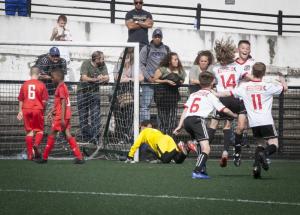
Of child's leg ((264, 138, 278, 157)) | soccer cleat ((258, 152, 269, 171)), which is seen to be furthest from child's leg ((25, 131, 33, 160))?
soccer cleat ((258, 152, 269, 171))

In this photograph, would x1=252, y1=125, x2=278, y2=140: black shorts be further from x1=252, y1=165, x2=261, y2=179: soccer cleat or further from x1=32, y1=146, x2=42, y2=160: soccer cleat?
x1=32, y1=146, x2=42, y2=160: soccer cleat

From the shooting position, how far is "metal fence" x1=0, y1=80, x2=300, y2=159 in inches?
716

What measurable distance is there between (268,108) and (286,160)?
5276mm

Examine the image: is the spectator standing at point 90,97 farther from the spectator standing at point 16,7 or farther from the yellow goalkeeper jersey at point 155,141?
the spectator standing at point 16,7

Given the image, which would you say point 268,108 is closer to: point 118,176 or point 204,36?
point 118,176

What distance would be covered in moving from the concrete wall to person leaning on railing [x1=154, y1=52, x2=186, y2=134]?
330 cm

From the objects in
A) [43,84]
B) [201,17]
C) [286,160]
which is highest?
[201,17]

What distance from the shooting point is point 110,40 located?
2559 cm

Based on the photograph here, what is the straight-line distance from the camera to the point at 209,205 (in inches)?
404

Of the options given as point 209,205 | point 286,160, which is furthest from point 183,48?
point 209,205

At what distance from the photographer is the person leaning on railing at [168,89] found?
18422 millimetres

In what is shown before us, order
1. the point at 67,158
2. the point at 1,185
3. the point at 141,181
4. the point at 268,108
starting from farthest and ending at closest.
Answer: the point at 67,158, the point at 268,108, the point at 141,181, the point at 1,185

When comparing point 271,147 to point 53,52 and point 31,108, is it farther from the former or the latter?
point 53,52

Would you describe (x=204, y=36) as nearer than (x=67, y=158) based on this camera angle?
No
